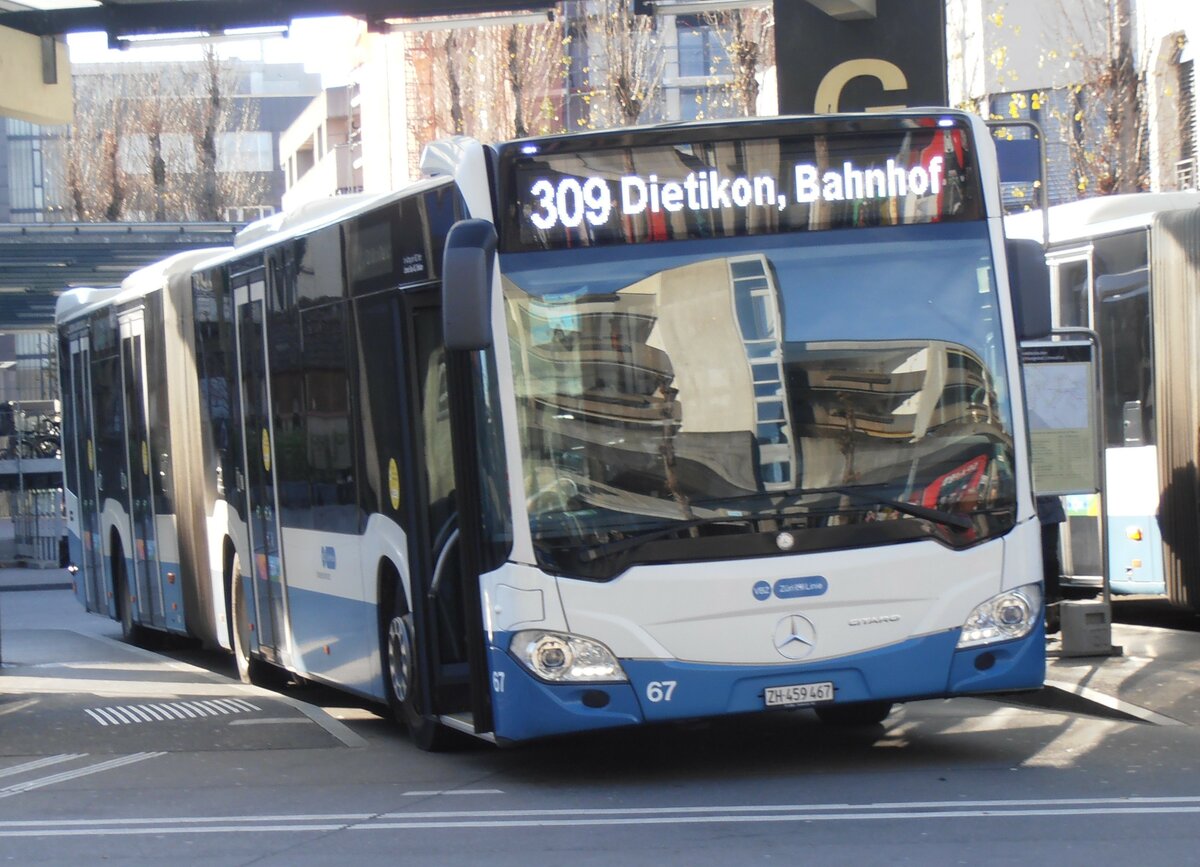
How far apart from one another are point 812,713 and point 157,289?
→ 784 cm

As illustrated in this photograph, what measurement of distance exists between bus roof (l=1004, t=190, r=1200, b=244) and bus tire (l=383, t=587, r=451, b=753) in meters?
6.43

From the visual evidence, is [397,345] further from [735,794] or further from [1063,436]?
[1063,436]

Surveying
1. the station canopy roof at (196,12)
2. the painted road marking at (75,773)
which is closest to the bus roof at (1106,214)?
the station canopy roof at (196,12)

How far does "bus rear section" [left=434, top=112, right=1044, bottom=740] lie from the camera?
8.54 meters

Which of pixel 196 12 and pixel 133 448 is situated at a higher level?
pixel 196 12

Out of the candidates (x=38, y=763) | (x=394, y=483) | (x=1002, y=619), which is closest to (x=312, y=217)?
(x=394, y=483)

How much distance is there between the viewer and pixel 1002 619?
8.89 metres

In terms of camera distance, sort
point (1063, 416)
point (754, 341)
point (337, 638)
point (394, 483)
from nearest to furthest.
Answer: point (754, 341) < point (394, 483) < point (337, 638) < point (1063, 416)

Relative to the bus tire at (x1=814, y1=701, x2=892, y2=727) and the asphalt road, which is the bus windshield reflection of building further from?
the bus tire at (x1=814, y1=701, x2=892, y2=727)

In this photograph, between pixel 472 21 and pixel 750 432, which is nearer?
pixel 750 432

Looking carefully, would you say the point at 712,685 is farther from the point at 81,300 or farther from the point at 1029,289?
the point at 81,300

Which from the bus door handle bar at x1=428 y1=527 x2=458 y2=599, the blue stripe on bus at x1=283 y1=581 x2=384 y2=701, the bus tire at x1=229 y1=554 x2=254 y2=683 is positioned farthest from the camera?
the bus tire at x1=229 y1=554 x2=254 y2=683

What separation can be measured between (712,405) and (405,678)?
2.77 metres

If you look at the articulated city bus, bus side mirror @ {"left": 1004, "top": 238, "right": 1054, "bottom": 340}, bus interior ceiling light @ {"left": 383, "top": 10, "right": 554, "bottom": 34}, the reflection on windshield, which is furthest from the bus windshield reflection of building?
the articulated city bus
